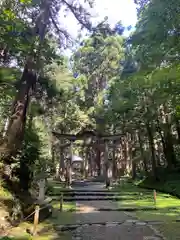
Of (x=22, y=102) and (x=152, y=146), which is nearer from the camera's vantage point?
(x=22, y=102)

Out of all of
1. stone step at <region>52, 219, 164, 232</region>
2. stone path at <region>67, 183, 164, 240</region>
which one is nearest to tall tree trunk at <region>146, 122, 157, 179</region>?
stone path at <region>67, 183, 164, 240</region>

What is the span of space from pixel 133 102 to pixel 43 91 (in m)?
6.15

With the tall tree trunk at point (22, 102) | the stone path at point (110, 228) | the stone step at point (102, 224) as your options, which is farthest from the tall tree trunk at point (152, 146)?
the tall tree trunk at point (22, 102)

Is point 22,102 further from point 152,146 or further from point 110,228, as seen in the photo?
point 152,146

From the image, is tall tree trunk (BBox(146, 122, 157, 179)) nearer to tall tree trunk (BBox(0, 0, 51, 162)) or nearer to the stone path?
the stone path

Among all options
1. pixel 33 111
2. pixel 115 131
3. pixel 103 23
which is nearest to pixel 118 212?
pixel 33 111

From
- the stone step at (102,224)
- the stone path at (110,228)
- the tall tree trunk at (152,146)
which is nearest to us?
the stone path at (110,228)

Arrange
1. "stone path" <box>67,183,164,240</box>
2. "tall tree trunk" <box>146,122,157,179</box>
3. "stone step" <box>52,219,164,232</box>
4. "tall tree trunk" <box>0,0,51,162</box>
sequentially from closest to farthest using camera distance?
"stone path" <box>67,183,164,240</box> → "stone step" <box>52,219,164,232</box> → "tall tree trunk" <box>0,0,51,162</box> → "tall tree trunk" <box>146,122,157,179</box>

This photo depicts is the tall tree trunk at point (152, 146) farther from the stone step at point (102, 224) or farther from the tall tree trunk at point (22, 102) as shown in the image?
the tall tree trunk at point (22, 102)

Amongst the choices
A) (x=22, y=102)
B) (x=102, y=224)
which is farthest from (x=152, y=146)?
(x=102, y=224)

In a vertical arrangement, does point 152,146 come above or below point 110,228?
above

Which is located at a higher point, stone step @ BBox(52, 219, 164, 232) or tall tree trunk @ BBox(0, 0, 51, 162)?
tall tree trunk @ BBox(0, 0, 51, 162)

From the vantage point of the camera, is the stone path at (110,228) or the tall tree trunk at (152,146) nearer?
the stone path at (110,228)

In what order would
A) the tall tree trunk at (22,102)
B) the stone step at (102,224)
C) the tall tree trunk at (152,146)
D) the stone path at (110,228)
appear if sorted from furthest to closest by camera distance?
the tall tree trunk at (152,146) → the tall tree trunk at (22,102) → the stone step at (102,224) → the stone path at (110,228)
